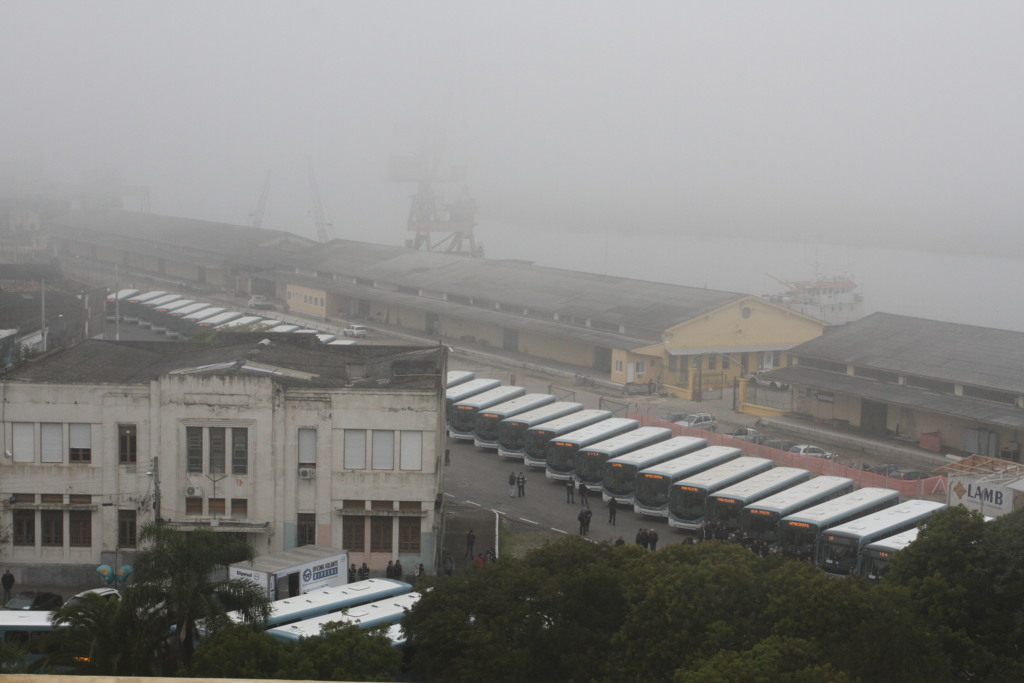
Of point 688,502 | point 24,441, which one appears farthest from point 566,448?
point 24,441

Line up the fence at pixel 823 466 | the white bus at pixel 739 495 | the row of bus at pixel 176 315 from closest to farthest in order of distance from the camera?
the white bus at pixel 739 495, the fence at pixel 823 466, the row of bus at pixel 176 315

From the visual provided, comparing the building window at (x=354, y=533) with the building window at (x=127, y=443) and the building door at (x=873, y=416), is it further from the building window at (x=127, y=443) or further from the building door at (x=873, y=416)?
the building door at (x=873, y=416)

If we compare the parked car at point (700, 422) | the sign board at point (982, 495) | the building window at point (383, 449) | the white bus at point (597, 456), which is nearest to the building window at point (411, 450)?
the building window at point (383, 449)

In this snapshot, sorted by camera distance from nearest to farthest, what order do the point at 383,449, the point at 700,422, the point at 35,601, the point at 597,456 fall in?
the point at 35,601
the point at 383,449
the point at 597,456
the point at 700,422

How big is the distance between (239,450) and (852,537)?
975 cm

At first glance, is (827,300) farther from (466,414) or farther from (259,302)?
(466,414)

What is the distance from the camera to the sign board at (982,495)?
21.4 metres

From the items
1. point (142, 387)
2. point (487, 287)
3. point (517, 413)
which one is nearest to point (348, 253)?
point (487, 287)

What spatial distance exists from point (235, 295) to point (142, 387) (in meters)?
40.6

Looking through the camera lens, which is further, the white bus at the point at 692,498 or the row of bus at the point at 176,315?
the row of bus at the point at 176,315

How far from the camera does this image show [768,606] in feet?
42.2

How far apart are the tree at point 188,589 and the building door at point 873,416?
20437 mm

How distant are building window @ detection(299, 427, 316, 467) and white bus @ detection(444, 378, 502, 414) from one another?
10.5m

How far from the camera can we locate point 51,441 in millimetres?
20281
